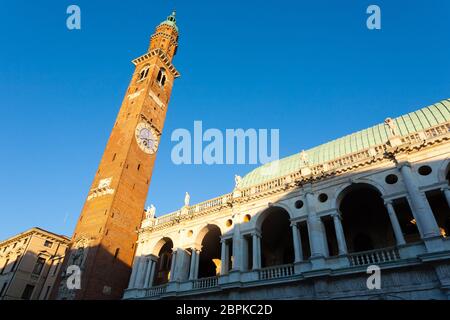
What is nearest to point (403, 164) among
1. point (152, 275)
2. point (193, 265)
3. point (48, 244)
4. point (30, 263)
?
point (193, 265)

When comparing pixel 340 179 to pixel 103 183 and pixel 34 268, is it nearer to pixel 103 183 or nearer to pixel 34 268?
pixel 103 183

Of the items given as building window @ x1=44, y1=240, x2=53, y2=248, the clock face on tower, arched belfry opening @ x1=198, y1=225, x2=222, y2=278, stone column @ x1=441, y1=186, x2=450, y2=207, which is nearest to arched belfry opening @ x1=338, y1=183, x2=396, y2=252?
stone column @ x1=441, y1=186, x2=450, y2=207

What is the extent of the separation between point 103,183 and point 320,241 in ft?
83.5

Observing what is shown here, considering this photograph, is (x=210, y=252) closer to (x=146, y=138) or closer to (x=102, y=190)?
(x=102, y=190)

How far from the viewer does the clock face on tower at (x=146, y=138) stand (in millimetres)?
38188

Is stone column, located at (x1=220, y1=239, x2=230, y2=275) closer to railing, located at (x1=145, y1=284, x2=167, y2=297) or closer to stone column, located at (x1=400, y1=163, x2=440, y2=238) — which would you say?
railing, located at (x1=145, y1=284, x2=167, y2=297)

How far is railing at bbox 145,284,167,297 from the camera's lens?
25719 mm

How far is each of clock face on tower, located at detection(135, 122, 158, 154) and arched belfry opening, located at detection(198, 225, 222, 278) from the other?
1545 cm

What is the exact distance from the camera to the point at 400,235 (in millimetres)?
17594

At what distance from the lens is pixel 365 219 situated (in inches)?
923

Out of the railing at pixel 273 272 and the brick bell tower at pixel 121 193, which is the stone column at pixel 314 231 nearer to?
the railing at pixel 273 272

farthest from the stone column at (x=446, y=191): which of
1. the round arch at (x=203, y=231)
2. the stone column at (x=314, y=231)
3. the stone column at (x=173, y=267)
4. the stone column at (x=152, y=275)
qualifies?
the stone column at (x=152, y=275)

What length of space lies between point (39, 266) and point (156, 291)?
2781 cm
